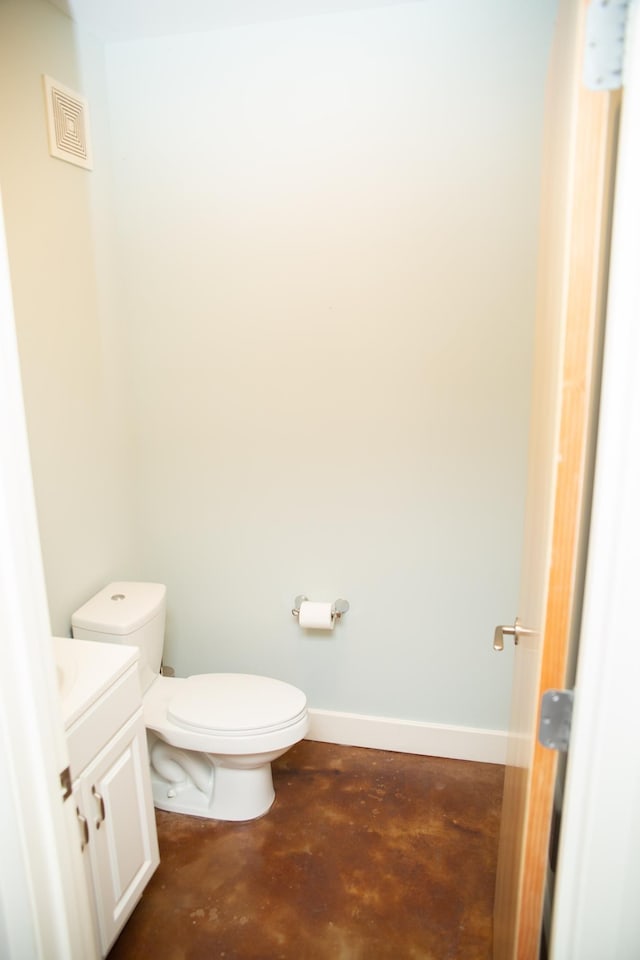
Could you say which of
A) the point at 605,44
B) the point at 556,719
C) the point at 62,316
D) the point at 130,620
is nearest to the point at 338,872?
the point at 130,620

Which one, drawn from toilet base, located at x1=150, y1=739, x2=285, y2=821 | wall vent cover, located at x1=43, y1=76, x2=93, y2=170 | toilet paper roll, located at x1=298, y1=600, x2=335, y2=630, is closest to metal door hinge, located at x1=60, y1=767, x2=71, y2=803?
toilet base, located at x1=150, y1=739, x2=285, y2=821

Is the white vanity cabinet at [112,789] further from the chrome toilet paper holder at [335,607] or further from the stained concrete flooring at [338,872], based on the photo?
the chrome toilet paper holder at [335,607]

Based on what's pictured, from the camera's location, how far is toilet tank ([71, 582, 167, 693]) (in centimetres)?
205

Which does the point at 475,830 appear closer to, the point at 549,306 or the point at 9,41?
the point at 549,306

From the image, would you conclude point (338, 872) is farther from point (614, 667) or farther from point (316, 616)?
point (614, 667)

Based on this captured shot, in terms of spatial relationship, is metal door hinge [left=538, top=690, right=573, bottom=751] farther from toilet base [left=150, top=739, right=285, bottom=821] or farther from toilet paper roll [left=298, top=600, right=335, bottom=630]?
toilet paper roll [left=298, top=600, right=335, bottom=630]

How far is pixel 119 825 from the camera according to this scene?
5.37 ft

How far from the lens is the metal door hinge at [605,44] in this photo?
Answer: 706mm

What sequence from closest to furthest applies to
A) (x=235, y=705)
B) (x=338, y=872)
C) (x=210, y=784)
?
1. (x=338, y=872)
2. (x=235, y=705)
3. (x=210, y=784)

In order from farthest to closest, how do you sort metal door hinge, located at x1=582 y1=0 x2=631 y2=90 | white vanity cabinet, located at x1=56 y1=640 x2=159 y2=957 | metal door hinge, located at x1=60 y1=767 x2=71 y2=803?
1. white vanity cabinet, located at x1=56 y1=640 x2=159 y2=957
2. metal door hinge, located at x1=60 y1=767 x2=71 y2=803
3. metal door hinge, located at x1=582 y1=0 x2=631 y2=90

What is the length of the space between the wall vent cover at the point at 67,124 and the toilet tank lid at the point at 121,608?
55.4 inches

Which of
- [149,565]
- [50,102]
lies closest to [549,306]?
[50,102]

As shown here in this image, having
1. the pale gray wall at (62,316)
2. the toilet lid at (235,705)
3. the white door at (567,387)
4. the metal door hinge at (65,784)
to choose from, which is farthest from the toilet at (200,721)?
the white door at (567,387)

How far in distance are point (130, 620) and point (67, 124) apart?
1561mm
